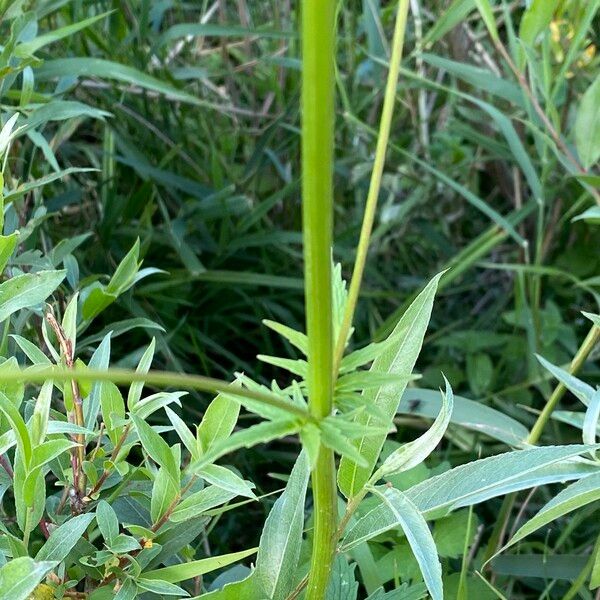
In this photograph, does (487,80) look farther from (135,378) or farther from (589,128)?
(135,378)

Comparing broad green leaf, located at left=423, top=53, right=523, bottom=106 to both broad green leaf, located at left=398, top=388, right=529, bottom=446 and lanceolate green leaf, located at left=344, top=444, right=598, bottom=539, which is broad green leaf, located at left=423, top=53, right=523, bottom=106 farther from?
lanceolate green leaf, located at left=344, top=444, right=598, bottom=539

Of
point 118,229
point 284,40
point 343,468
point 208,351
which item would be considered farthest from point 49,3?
point 343,468

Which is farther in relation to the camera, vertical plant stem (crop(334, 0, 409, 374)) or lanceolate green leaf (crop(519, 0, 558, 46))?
lanceolate green leaf (crop(519, 0, 558, 46))

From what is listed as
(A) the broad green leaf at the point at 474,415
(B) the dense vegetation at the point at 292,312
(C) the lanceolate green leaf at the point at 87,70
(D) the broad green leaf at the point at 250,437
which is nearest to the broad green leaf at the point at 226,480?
(B) the dense vegetation at the point at 292,312

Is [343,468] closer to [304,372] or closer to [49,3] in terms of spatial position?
[304,372]

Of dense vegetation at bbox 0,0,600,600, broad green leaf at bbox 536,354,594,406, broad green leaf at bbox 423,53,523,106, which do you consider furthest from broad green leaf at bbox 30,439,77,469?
broad green leaf at bbox 423,53,523,106

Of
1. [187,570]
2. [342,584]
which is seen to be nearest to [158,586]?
[187,570]
